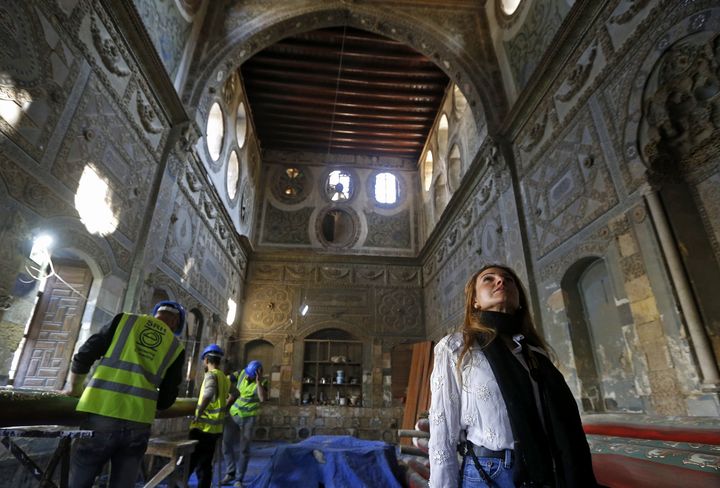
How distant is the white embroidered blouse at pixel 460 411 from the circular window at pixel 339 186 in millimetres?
12621

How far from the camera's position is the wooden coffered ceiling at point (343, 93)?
10.8m

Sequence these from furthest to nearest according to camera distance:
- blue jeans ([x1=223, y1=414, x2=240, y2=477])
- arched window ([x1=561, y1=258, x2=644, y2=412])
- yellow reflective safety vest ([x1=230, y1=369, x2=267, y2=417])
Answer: yellow reflective safety vest ([x1=230, y1=369, x2=267, y2=417])
blue jeans ([x1=223, y1=414, x2=240, y2=477])
arched window ([x1=561, y1=258, x2=644, y2=412])

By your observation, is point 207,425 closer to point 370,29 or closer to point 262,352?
point 262,352

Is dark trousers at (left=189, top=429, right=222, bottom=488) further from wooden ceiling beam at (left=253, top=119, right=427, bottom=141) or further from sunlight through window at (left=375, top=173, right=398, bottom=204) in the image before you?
wooden ceiling beam at (left=253, top=119, right=427, bottom=141)

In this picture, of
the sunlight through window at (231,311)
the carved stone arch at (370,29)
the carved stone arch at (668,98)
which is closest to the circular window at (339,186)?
the sunlight through window at (231,311)

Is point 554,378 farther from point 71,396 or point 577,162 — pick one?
point 577,162

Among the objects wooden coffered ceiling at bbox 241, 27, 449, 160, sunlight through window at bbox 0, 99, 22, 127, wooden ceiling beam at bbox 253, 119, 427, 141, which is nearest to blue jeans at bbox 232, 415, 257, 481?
sunlight through window at bbox 0, 99, 22, 127

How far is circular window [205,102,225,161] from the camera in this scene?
8.88 m

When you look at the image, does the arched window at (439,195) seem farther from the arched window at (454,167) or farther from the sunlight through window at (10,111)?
the sunlight through window at (10,111)

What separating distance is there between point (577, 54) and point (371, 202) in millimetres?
9020

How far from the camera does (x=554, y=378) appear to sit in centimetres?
135

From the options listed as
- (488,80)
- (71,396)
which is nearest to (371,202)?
(488,80)

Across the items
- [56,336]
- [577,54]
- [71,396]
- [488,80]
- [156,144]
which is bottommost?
[71,396]

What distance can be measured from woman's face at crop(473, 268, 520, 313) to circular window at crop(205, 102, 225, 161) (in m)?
8.45
